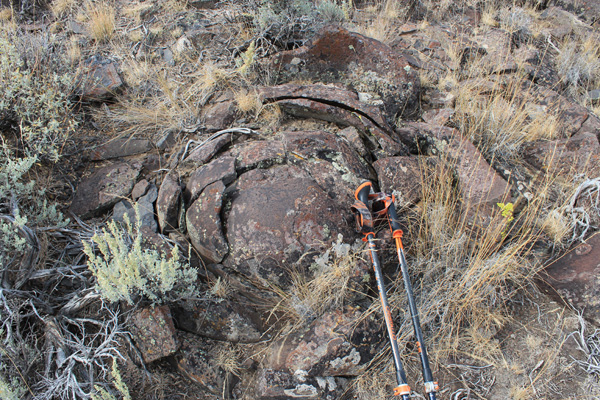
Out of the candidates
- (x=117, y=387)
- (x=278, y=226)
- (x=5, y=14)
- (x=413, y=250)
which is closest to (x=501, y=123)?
(x=413, y=250)

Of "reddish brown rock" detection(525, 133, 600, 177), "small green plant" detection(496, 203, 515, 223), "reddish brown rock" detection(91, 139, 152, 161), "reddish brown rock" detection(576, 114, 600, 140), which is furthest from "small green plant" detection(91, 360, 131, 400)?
"reddish brown rock" detection(576, 114, 600, 140)

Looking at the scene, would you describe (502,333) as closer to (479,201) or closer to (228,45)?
(479,201)

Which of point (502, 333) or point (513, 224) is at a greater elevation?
point (513, 224)

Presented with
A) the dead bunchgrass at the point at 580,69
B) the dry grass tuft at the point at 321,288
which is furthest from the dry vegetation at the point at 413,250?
the dead bunchgrass at the point at 580,69

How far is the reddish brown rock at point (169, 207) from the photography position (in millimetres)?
2701

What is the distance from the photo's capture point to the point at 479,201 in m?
2.77

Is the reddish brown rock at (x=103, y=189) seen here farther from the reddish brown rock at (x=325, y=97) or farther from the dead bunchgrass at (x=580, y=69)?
the dead bunchgrass at (x=580, y=69)

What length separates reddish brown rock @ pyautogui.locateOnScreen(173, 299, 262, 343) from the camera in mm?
2461

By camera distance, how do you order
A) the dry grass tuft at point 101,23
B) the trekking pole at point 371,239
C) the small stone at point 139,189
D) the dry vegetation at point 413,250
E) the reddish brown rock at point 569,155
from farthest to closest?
the dry grass tuft at point 101,23 < the reddish brown rock at point 569,155 < the small stone at point 139,189 < the dry vegetation at point 413,250 < the trekking pole at point 371,239

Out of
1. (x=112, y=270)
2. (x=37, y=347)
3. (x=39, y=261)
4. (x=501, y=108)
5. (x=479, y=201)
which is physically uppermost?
(x=501, y=108)

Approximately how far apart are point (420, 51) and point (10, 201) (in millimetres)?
4690

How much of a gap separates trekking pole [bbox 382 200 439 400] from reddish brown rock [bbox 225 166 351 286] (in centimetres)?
31

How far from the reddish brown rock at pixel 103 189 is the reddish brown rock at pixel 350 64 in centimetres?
186

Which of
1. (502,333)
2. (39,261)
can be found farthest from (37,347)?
(502,333)
